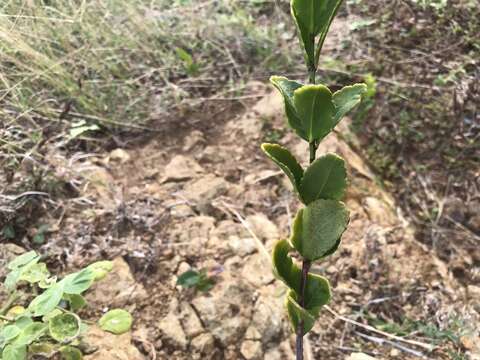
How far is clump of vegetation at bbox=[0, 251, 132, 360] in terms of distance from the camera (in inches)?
43.4

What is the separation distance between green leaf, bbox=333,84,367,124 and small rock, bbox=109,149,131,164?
1218mm

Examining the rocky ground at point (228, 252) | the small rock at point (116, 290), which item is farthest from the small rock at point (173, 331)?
the small rock at point (116, 290)

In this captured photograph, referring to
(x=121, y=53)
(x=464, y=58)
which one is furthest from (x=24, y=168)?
(x=464, y=58)

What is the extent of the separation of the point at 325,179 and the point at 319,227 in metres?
0.08

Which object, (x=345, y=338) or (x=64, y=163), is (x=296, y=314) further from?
(x=64, y=163)

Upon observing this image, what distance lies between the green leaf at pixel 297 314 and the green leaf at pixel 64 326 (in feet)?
1.73

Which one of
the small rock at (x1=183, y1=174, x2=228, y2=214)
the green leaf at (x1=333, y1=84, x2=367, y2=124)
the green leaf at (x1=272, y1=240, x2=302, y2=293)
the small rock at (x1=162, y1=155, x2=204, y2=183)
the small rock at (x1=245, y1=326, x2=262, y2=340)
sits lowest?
the small rock at (x1=245, y1=326, x2=262, y2=340)

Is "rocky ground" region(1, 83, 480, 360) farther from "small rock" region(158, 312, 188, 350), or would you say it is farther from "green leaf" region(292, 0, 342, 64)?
"green leaf" region(292, 0, 342, 64)

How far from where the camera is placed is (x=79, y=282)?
1.14m

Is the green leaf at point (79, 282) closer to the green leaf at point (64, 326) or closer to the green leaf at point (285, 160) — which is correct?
the green leaf at point (64, 326)

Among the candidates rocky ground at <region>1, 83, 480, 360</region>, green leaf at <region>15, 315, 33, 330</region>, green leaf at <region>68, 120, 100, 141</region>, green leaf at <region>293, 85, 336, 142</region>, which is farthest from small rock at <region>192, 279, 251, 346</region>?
green leaf at <region>293, 85, 336, 142</region>

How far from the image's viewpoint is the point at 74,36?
209cm

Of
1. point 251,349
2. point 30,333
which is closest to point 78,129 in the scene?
point 30,333

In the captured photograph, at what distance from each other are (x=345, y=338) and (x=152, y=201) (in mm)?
735
